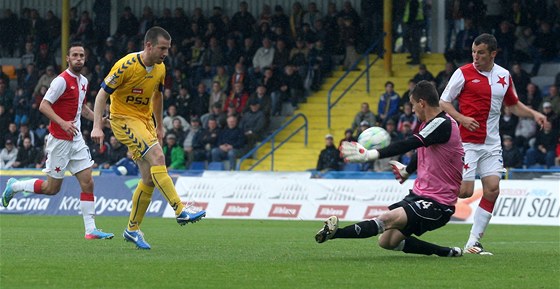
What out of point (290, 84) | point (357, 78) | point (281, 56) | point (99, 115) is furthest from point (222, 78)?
point (99, 115)

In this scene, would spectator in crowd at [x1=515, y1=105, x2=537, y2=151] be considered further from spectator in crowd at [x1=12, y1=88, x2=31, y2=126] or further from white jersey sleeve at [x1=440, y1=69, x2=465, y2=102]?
spectator in crowd at [x1=12, y1=88, x2=31, y2=126]

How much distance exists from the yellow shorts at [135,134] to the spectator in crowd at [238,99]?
19.5 meters

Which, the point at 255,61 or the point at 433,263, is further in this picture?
the point at 255,61

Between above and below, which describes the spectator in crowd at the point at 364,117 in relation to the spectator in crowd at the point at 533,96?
below

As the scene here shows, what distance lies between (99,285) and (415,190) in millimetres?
3884

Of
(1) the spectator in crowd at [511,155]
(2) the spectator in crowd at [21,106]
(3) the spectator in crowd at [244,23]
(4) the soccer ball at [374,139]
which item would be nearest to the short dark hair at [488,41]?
(4) the soccer ball at [374,139]

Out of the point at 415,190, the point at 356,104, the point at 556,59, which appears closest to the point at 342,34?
the point at 356,104

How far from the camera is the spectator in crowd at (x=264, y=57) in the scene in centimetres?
3403

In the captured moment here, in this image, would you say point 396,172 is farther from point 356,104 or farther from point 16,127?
point 16,127

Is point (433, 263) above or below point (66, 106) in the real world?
below

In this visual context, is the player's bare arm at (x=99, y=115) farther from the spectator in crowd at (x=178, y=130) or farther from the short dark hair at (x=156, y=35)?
the spectator in crowd at (x=178, y=130)

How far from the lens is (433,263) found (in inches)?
448

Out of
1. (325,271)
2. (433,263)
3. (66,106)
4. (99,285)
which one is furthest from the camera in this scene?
(66,106)

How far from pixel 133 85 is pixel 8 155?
68.3ft
